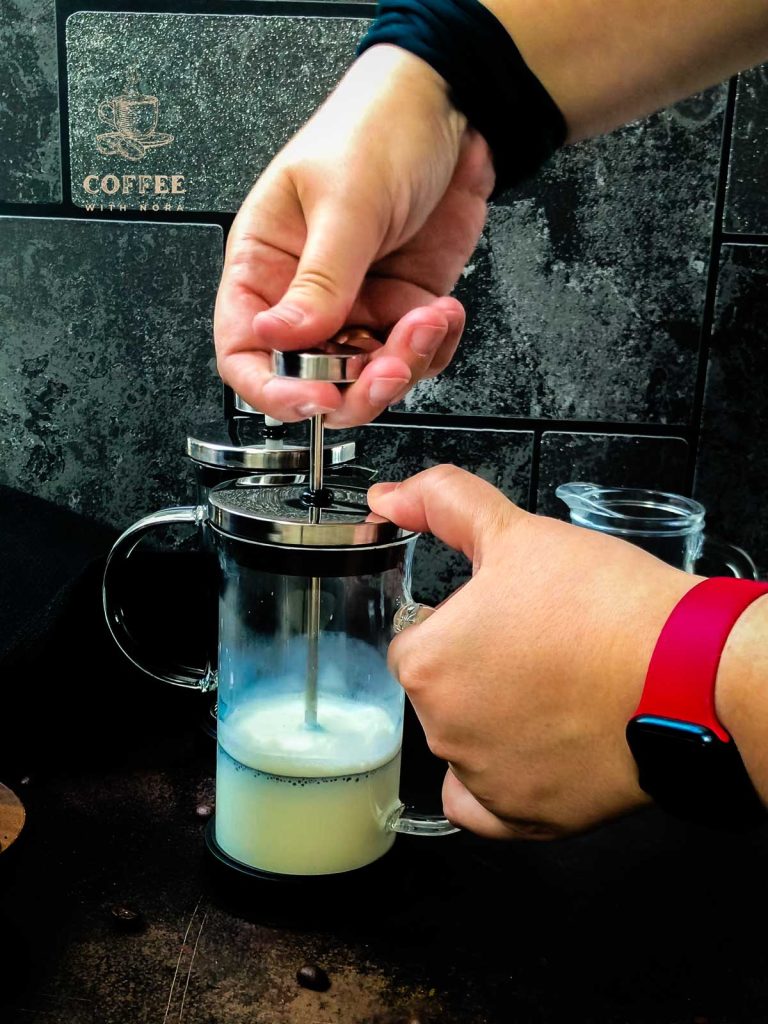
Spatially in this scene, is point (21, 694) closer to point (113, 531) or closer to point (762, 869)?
point (113, 531)

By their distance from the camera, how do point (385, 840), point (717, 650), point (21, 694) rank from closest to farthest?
point (717, 650), point (385, 840), point (21, 694)

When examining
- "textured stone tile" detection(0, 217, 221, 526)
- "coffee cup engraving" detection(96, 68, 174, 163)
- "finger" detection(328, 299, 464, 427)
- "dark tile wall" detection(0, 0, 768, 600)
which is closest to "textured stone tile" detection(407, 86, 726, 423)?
"dark tile wall" detection(0, 0, 768, 600)

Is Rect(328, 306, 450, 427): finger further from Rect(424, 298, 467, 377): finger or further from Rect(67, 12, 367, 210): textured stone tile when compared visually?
Rect(67, 12, 367, 210): textured stone tile

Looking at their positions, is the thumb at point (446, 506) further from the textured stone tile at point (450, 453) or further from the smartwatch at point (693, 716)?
the textured stone tile at point (450, 453)

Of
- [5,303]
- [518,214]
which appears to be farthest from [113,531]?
[518,214]

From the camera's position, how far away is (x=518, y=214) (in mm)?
1173

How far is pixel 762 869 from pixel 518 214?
75 centimetres

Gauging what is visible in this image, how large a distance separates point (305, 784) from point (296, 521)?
187 mm

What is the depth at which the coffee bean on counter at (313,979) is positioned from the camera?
2.10ft

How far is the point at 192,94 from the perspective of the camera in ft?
3.81

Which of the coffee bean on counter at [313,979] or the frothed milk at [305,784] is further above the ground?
the frothed milk at [305,784]

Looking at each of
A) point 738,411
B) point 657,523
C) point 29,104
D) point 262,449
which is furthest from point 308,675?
point 29,104

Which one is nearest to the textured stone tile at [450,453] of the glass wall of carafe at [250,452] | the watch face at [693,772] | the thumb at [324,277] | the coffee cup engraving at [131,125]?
the glass wall of carafe at [250,452]

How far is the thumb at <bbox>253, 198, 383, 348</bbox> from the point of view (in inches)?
24.9
